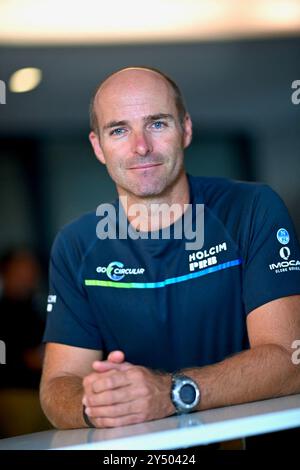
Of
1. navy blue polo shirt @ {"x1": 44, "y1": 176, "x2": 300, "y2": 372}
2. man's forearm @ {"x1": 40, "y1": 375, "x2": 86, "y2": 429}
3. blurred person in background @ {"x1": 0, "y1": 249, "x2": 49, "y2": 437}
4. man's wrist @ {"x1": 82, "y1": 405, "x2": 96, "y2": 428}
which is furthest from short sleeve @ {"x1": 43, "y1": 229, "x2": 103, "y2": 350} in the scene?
blurred person in background @ {"x1": 0, "y1": 249, "x2": 49, "y2": 437}

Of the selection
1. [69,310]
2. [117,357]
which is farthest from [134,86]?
[117,357]

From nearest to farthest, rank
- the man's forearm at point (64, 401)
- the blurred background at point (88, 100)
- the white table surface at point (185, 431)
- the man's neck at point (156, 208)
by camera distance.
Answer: the white table surface at point (185, 431) → the man's forearm at point (64, 401) → the man's neck at point (156, 208) → the blurred background at point (88, 100)

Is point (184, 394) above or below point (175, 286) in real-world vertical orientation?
below

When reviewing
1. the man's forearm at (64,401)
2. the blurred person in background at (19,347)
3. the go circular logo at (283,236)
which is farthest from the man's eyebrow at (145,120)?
the blurred person in background at (19,347)

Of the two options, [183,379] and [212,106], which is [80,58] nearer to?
[212,106]

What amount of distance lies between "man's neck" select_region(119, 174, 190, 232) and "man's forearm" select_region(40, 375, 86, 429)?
392 mm

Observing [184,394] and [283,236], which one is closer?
[184,394]

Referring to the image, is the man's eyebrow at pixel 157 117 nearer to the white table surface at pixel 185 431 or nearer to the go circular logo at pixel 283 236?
the go circular logo at pixel 283 236

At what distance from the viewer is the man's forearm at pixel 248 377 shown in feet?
5.04

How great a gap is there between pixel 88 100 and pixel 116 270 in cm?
320

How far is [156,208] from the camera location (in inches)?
77.2

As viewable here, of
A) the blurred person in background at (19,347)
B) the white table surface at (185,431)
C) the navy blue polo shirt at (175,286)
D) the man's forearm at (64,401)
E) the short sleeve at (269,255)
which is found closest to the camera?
the white table surface at (185,431)

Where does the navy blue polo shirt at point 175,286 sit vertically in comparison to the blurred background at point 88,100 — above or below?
below

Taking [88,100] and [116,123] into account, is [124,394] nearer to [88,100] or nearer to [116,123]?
[116,123]
